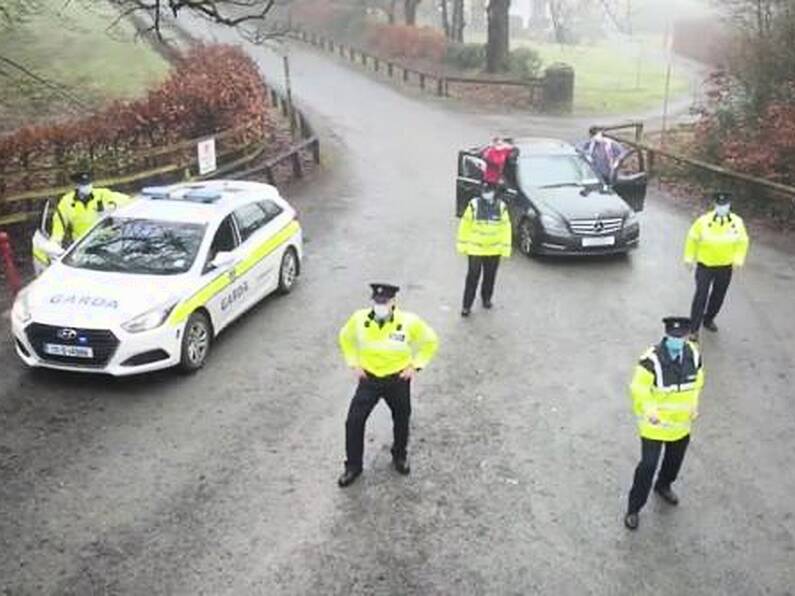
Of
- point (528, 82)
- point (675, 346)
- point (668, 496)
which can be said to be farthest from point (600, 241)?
point (528, 82)

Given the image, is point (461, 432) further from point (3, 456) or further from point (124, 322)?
point (3, 456)

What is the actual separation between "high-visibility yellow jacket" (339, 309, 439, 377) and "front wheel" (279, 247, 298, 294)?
17.4 feet

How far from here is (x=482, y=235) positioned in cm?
1185

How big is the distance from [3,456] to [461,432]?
432 centimetres

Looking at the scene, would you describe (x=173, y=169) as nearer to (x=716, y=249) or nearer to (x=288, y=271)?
(x=288, y=271)

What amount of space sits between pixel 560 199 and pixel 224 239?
6336 mm

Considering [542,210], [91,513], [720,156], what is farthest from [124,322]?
[720,156]

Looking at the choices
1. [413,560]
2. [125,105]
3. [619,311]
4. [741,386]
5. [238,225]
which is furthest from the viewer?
[125,105]

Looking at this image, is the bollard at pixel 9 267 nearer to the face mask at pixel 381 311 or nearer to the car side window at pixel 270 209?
the car side window at pixel 270 209

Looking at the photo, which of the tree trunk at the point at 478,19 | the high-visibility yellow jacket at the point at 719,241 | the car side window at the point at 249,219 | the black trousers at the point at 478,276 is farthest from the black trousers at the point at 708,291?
the tree trunk at the point at 478,19

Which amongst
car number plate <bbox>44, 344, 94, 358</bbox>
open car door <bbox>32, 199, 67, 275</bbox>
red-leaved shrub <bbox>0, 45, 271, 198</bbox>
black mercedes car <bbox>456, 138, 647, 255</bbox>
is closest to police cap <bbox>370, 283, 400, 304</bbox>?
car number plate <bbox>44, 344, 94, 358</bbox>

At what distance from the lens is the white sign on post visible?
60.1ft

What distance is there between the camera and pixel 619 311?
40.9ft

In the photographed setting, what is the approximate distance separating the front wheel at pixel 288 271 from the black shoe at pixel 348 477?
5.25m
